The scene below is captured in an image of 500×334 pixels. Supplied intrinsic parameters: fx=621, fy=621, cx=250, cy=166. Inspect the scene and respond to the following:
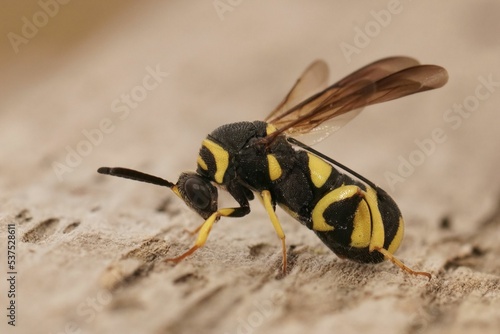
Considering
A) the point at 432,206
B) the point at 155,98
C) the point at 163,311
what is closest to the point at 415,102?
the point at 432,206

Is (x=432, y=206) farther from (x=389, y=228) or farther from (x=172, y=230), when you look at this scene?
(x=172, y=230)

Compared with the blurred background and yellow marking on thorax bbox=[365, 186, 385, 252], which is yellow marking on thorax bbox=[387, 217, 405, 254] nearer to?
yellow marking on thorax bbox=[365, 186, 385, 252]
